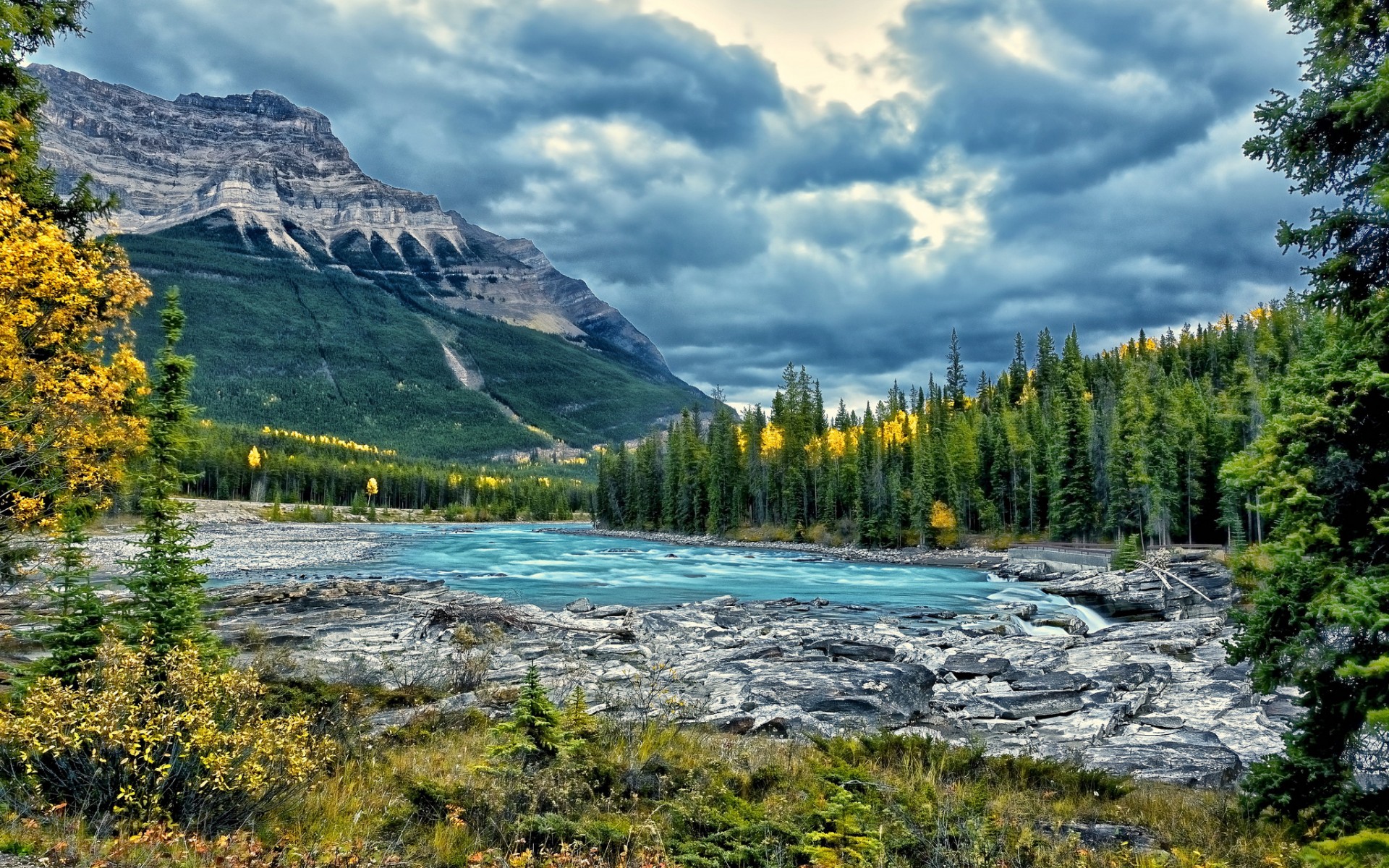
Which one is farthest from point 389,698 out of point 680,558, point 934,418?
point 934,418

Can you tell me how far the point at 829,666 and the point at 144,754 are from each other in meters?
16.2

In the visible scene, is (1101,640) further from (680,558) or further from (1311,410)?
(680,558)

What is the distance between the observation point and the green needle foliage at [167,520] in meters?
10.9

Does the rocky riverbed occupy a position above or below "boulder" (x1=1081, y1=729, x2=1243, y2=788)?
below

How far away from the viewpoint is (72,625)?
984cm

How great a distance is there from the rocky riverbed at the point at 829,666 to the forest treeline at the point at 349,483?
12976 centimetres

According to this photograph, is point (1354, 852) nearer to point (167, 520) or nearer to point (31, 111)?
point (167, 520)

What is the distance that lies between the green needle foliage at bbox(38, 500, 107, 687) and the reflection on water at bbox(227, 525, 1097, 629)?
25374 millimetres

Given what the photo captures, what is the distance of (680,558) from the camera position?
6938cm

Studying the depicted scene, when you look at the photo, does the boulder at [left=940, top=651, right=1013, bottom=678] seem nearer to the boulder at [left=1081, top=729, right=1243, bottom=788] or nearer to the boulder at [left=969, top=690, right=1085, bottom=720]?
the boulder at [left=969, top=690, right=1085, bottom=720]

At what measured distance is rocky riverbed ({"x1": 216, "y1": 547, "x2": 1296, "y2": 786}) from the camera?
14297 millimetres

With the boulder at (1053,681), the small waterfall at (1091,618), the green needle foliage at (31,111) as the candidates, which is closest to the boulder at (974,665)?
the boulder at (1053,681)

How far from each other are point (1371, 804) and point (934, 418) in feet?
339

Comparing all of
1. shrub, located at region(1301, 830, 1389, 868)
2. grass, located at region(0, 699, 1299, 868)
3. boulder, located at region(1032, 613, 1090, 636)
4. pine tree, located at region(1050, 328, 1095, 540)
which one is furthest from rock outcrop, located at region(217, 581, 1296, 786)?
pine tree, located at region(1050, 328, 1095, 540)
